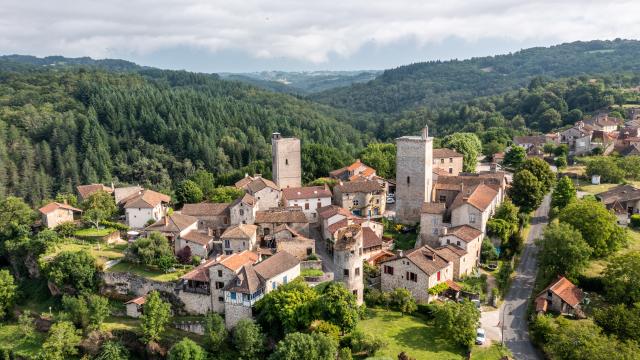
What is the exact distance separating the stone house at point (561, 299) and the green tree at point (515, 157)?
40.9m

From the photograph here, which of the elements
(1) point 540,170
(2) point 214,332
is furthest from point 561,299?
(2) point 214,332

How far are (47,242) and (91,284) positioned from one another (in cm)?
978

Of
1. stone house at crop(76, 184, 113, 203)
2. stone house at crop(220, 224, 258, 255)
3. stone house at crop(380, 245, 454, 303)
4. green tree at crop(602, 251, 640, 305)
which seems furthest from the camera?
stone house at crop(76, 184, 113, 203)

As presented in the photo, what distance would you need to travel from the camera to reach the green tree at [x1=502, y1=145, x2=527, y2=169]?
270 ft

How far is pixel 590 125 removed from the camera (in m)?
103

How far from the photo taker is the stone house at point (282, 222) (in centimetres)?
5416

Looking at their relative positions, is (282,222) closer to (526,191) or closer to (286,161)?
(286,161)

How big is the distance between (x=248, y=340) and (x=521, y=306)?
24.3m

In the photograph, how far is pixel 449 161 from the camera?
2899 inches

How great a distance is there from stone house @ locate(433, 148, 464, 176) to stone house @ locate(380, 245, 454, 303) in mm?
28307

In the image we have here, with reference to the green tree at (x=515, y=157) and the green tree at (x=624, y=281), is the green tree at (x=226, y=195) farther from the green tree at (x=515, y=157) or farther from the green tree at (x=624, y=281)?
the green tree at (x=515, y=157)

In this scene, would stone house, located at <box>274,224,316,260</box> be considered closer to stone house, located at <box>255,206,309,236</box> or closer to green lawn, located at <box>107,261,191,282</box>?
stone house, located at <box>255,206,309,236</box>

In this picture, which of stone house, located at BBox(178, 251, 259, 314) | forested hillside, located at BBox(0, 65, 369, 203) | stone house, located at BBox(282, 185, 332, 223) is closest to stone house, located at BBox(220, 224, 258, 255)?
stone house, located at BBox(178, 251, 259, 314)

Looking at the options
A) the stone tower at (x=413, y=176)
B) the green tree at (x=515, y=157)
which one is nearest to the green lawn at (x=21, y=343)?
the stone tower at (x=413, y=176)
